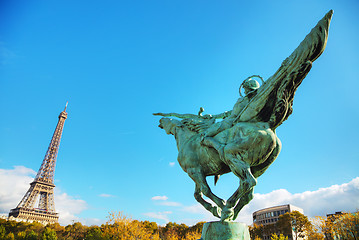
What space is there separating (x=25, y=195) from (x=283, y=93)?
69.1m

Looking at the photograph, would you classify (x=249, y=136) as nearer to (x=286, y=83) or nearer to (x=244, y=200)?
(x=286, y=83)

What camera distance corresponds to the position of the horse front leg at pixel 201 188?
4453mm

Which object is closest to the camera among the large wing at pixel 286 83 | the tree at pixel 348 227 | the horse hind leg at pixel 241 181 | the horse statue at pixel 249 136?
the large wing at pixel 286 83

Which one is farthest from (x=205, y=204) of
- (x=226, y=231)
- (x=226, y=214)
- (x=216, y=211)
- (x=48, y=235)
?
(x=48, y=235)

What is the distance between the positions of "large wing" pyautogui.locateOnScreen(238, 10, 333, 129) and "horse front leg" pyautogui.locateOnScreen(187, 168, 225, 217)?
1.41 m

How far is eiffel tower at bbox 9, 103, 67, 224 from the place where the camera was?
5328cm

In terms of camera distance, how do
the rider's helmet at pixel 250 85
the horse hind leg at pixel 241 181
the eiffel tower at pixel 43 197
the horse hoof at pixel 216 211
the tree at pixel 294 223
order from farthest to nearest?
the eiffel tower at pixel 43 197, the tree at pixel 294 223, the rider's helmet at pixel 250 85, the horse hoof at pixel 216 211, the horse hind leg at pixel 241 181

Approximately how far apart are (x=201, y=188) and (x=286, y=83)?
8.37 ft

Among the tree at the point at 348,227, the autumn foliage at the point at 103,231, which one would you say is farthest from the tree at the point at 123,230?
the tree at the point at 348,227

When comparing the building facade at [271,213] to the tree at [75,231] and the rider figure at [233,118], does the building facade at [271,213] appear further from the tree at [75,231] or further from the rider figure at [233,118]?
the rider figure at [233,118]

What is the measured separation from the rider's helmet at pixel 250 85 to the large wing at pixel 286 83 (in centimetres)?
48

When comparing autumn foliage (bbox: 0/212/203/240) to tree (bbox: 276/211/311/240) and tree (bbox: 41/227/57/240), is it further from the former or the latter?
tree (bbox: 276/211/311/240)

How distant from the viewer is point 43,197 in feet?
187

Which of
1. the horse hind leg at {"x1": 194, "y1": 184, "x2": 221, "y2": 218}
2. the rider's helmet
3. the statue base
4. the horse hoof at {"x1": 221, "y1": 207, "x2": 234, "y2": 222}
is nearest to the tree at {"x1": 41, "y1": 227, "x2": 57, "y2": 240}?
the horse hind leg at {"x1": 194, "y1": 184, "x2": 221, "y2": 218}
